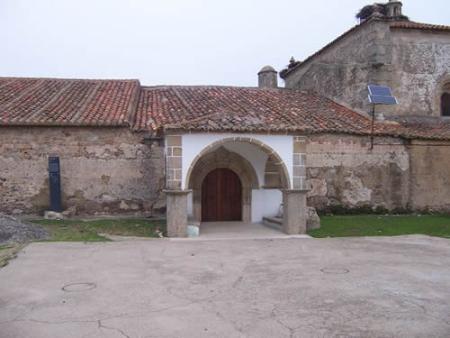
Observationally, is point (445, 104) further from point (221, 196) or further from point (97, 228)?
point (97, 228)

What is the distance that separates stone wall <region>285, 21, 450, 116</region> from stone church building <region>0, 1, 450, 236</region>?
0.12 ft

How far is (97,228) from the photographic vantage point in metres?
12.3

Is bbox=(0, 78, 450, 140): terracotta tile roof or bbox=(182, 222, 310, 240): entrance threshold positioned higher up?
bbox=(0, 78, 450, 140): terracotta tile roof

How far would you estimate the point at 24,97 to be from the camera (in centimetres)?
1566

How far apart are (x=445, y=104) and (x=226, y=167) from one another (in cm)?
936

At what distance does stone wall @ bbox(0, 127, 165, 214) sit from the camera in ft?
46.1

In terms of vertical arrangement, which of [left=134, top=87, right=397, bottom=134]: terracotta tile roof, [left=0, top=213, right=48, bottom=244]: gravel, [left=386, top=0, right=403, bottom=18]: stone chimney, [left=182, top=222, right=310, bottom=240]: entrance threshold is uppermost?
[left=386, top=0, right=403, bottom=18]: stone chimney

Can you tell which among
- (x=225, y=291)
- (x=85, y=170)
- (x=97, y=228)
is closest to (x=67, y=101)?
(x=85, y=170)

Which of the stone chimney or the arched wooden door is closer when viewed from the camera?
the arched wooden door

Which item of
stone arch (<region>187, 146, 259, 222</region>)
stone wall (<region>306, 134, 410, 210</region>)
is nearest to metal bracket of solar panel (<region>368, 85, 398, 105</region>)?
stone wall (<region>306, 134, 410, 210</region>)

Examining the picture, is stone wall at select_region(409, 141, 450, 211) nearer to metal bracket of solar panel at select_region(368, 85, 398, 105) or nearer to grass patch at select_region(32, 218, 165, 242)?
metal bracket of solar panel at select_region(368, 85, 398, 105)

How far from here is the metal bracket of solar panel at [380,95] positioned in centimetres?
1520

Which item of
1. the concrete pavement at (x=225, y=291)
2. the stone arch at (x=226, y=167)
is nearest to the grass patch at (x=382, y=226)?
the concrete pavement at (x=225, y=291)

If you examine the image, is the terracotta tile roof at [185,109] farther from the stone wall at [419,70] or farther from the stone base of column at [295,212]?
the stone base of column at [295,212]
